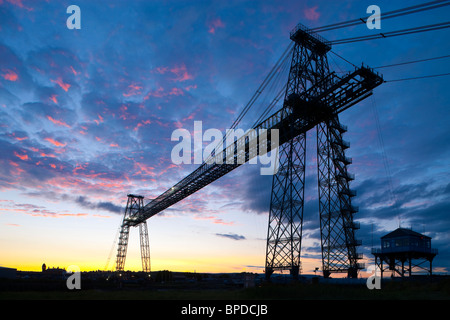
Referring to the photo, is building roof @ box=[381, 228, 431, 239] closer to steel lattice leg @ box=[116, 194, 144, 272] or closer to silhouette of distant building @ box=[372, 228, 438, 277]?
silhouette of distant building @ box=[372, 228, 438, 277]

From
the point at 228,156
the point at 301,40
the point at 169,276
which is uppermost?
the point at 301,40

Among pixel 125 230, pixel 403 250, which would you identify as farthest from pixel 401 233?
pixel 125 230

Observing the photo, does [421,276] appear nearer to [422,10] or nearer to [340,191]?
[340,191]

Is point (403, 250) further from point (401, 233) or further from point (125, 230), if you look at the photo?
point (125, 230)

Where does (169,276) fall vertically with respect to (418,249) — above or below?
below

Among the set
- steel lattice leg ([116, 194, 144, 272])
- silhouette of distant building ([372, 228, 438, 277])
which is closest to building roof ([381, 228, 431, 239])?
silhouette of distant building ([372, 228, 438, 277])

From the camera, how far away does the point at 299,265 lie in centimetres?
2588

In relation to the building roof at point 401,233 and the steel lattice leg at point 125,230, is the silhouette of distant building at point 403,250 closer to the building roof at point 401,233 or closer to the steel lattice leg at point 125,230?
the building roof at point 401,233

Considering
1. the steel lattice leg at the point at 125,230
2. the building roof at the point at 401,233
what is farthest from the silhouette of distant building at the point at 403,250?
the steel lattice leg at the point at 125,230
